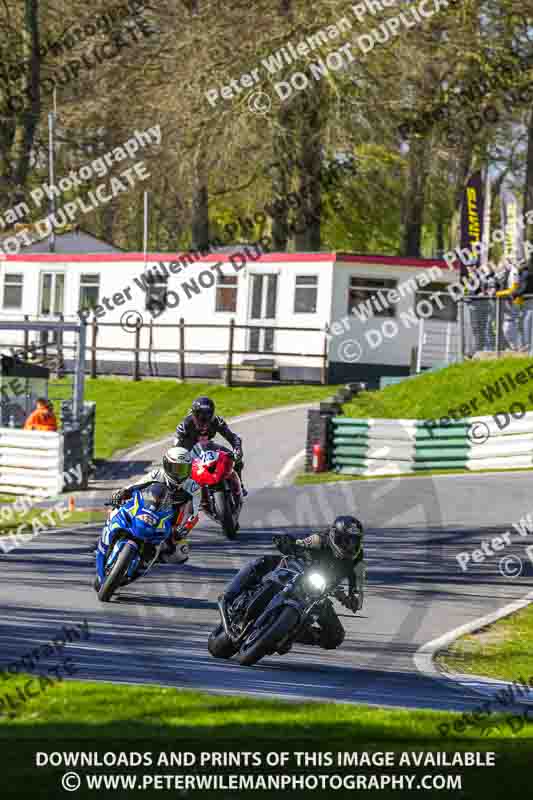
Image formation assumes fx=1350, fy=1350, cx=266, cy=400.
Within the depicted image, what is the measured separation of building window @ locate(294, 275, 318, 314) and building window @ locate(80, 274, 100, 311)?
6.28 metres

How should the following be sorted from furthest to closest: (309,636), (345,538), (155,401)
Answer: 1. (155,401)
2. (309,636)
3. (345,538)

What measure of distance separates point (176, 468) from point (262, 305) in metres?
24.0

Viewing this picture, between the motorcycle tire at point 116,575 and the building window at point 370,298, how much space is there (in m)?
23.3

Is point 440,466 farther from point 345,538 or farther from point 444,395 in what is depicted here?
point 345,538

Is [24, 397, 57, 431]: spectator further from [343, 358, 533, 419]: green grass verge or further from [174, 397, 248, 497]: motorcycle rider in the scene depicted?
[174, 397, 248, 497]: motorcycle rider

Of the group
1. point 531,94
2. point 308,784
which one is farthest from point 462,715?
point 531,94

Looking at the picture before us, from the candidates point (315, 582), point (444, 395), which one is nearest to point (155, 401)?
point (444, 395)

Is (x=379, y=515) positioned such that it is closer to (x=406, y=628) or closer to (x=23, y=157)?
(x=406, y=628)

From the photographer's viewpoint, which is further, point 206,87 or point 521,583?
point 206,87

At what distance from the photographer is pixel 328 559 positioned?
9.70m

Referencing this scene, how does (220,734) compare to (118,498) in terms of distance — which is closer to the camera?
(220,734)

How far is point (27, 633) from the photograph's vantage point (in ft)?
33.7

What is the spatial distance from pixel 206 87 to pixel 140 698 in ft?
106

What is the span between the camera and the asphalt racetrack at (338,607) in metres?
9.30
